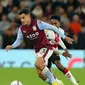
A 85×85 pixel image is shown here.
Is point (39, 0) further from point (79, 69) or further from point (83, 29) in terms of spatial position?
point (79, 69)

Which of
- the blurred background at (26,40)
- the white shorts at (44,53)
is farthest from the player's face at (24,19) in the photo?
the blurred background at (26,40)

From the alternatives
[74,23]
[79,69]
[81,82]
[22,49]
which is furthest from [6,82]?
[74,23]

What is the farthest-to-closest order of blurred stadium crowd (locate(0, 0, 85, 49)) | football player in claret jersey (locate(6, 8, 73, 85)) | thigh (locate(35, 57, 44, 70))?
blurred stadium crowd (locate(0, 0, 85, 49)), football player in claret jersey (locate(6, 8, 73, 85)), thigh (locate(35, 57, 44, 70))

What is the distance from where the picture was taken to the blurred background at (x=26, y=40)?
14852mm

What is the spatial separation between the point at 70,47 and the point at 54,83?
22.2 ft

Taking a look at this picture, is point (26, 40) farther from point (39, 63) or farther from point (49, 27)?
point (39, 63)

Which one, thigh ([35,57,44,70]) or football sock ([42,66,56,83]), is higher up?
thigh ([35,57,44,70])

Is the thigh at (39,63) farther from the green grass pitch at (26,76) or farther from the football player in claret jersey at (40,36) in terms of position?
the green grass pitch at (26,76)

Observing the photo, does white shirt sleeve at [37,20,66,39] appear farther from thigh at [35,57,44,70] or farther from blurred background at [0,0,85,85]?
blurred background at [0,0,85,85]

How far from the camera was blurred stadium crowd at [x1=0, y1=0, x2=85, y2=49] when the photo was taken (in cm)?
1616

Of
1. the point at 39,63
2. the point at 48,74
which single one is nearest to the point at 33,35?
the point at 39,63

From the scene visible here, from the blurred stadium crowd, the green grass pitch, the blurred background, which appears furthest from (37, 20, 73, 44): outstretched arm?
the blurred stadium crowd

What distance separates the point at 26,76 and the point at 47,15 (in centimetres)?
494

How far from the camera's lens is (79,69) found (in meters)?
14.2
